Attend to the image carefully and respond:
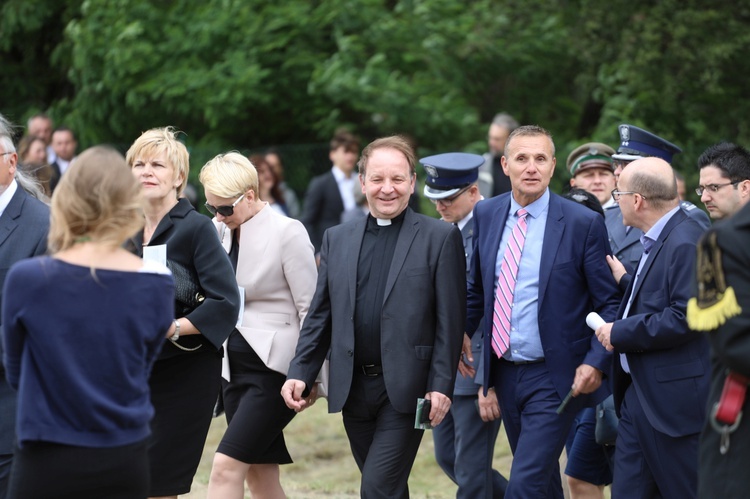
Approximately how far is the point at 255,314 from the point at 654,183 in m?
2.10

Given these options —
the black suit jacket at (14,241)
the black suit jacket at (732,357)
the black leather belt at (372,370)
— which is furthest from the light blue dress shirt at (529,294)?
the black suit jacket at (14,241)

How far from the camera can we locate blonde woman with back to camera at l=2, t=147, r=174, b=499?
3613mm

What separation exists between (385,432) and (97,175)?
84.2 inches

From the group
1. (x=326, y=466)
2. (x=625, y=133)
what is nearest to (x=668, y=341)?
(x=625, y=133)

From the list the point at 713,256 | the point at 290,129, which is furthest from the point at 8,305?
the point at 290,129

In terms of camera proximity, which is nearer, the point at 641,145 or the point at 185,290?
the point at 185,290

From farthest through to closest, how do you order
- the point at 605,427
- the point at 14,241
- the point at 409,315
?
the point at 605,427 → the point at 409,315 → the point at 14,241

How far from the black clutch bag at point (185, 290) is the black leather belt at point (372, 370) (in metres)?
0.82

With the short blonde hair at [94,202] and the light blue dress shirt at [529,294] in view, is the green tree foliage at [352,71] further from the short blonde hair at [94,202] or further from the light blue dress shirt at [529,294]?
the short blonde hair at [94,202]

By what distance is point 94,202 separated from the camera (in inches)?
144

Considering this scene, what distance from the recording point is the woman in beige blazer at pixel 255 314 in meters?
5.74

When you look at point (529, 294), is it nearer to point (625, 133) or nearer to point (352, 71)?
point (625, 133)

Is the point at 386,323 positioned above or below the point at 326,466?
above

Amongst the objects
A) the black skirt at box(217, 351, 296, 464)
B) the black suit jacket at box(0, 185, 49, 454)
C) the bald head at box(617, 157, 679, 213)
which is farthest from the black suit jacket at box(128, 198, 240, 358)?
the bald head at box(617, 157, 679, 213)
